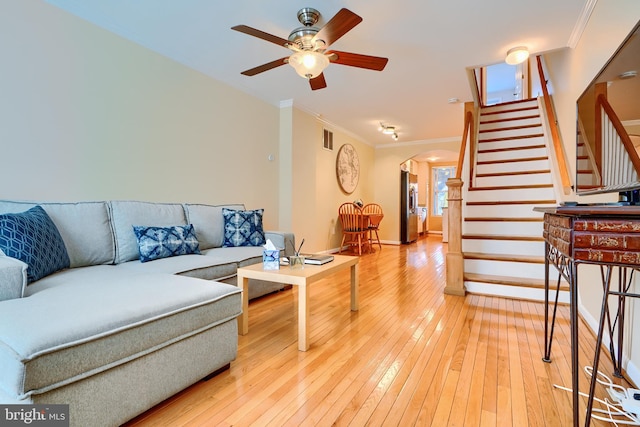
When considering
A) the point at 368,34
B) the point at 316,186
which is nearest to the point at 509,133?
the point at 316,186

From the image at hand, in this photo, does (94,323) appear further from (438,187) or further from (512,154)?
(438,187)

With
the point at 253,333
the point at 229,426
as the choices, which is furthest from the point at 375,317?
the point at 229,426

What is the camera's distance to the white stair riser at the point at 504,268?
120 inches

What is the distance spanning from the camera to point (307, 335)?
73.7 inches

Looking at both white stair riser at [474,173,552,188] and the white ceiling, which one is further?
white stair riser at [474,173,552,188]

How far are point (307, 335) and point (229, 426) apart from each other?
727 mm

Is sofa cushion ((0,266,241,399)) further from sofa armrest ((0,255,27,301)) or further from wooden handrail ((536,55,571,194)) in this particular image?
wooden handrail ((536,55,571,194))

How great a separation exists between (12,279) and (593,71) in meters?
3.70

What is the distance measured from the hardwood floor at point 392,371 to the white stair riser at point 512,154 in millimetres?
2407

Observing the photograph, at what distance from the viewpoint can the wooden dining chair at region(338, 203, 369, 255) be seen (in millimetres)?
→ 5496

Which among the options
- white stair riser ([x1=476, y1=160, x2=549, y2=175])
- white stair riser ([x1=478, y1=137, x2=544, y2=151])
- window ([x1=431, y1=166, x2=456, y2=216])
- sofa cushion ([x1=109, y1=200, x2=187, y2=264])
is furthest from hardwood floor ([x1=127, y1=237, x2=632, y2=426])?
window ([x1=431, y1=166, x2=456, y2=216])

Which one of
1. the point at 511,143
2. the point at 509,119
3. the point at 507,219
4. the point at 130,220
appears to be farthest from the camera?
the point at 509,119

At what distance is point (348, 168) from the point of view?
6055mm

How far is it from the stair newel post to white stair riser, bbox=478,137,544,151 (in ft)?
6.88
